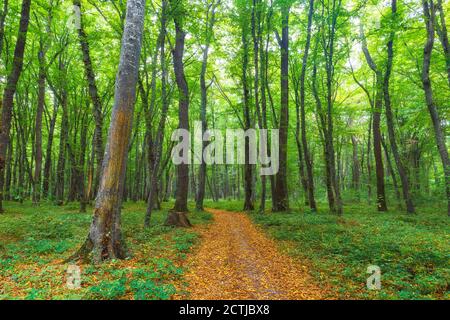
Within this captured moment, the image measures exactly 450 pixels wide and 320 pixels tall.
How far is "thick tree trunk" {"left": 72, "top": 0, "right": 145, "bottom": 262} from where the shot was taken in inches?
227

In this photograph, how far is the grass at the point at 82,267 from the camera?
4.23m

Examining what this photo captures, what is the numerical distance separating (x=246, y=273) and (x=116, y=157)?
423 centimetres

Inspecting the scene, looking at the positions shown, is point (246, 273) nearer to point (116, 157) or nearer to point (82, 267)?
point (82, 267)

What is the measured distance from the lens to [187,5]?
11242 millimetres

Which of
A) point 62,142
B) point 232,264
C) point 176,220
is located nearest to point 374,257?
point 232,264

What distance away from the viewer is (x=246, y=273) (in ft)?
19.7

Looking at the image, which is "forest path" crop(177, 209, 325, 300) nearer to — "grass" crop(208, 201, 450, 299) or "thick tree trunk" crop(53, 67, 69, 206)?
"grass" crop(208, 201, 450, 299)

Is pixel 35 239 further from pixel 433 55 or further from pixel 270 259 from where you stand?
pixel 433 55

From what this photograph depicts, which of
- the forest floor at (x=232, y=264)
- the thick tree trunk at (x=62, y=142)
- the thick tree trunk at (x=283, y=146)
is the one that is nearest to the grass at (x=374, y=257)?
the forest floor at (x=232, y=264)

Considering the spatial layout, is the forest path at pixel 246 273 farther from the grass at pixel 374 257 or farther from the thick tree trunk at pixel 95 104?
the thick tree trunk at pixel 95 104

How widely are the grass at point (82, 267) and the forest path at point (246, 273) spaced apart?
1.65 ft

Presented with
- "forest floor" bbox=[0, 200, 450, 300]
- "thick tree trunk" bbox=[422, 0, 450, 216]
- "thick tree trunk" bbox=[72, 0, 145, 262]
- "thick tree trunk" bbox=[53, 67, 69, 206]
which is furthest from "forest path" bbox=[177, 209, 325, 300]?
"thick tree trunk" bbox=[53, 67, 69, 206]

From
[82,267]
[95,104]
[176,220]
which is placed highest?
[95,104]
